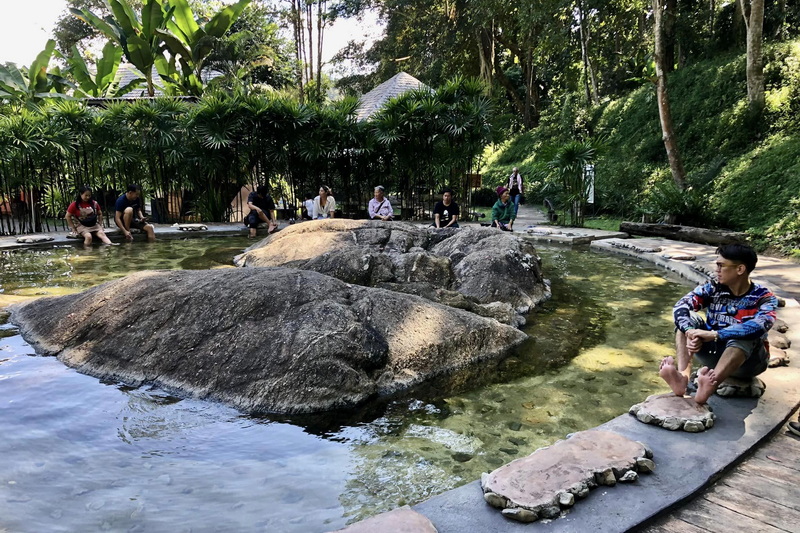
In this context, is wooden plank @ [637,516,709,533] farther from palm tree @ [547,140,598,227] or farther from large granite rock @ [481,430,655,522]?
palm tree @ [547,140,598,227]

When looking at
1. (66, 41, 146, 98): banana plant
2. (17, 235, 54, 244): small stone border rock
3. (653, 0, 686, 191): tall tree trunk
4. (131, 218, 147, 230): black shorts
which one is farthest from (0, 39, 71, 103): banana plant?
(653, 0, 686, 191): tall tree trunk

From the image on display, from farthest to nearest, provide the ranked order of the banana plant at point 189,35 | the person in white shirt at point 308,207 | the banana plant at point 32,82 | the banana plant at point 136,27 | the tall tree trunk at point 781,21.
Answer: the banana plant at point 189,35 → the banana plant at point 136,27 → the banana plant at point 32,82 → the tall tree trunk at point 781,21 → the person in white shirt at point 308,207

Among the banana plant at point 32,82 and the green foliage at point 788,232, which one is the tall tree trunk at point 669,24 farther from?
the banana plant at point 32,82

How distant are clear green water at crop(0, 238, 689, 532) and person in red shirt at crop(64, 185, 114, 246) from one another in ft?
19.4

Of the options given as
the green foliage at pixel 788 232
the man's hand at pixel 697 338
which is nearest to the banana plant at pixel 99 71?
the green foliage at pixel 788 232

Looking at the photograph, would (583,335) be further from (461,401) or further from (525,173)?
(525,173)

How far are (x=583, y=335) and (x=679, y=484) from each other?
307 cm

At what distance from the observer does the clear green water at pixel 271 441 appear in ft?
8.54

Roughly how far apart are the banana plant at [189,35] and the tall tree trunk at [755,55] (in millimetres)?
13224

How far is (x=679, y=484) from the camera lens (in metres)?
2.34

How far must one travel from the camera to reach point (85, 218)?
409 inches

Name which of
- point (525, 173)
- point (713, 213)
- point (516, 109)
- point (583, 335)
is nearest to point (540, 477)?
point (583, 335)

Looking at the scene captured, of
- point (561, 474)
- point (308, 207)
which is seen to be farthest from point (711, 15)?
point (561, 474)

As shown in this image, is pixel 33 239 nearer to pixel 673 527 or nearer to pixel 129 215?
pixel 129 215
